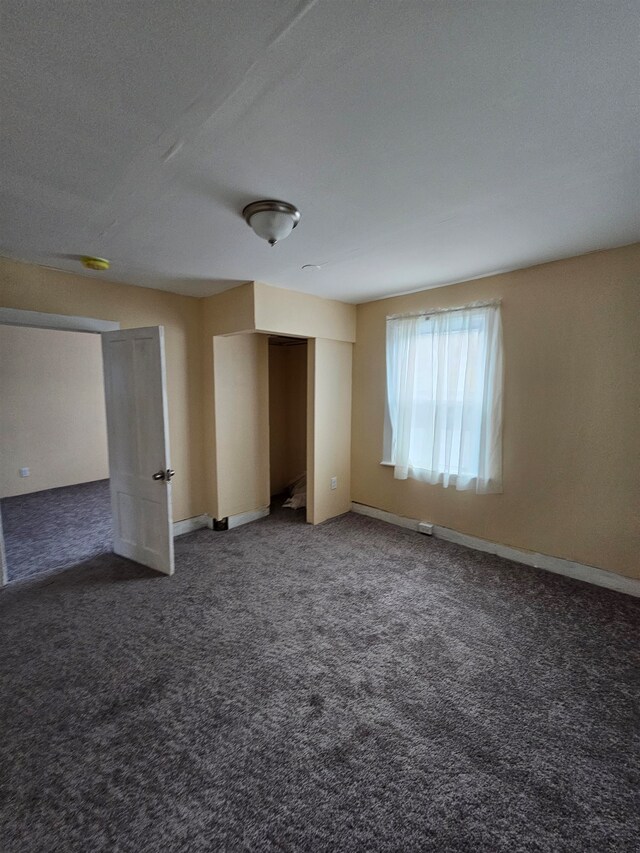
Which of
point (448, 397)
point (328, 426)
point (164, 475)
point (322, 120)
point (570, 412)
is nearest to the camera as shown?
point (322, 120)

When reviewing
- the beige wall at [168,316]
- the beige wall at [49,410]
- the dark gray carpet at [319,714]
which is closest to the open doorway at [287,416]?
the beige wall at [168,316]

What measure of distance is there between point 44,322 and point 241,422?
1.95 metres

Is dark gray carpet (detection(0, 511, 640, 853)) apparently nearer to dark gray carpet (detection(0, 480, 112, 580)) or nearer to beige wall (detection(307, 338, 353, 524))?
dark gray carpet (detection(0, 480, 112, 580))

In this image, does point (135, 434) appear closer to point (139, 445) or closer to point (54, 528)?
point (139, 445)

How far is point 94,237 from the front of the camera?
230 centimetres

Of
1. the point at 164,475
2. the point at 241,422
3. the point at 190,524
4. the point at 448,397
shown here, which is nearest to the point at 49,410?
the point at 190,524

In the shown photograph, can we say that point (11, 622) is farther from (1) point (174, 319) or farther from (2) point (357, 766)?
(1) point (174, 319)

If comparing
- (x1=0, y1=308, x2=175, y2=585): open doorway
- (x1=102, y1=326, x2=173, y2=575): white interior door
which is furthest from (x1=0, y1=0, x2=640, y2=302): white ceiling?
(x1=102, y1=326, x2=173, y2=575): white interior door

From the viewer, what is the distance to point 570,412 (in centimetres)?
286

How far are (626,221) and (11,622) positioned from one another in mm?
4652

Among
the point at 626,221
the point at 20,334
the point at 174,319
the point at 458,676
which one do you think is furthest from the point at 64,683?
the point at 20,334

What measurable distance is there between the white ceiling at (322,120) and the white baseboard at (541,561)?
2.45m

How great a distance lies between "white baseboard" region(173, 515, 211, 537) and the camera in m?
3.83

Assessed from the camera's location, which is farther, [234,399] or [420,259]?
[234,399]
